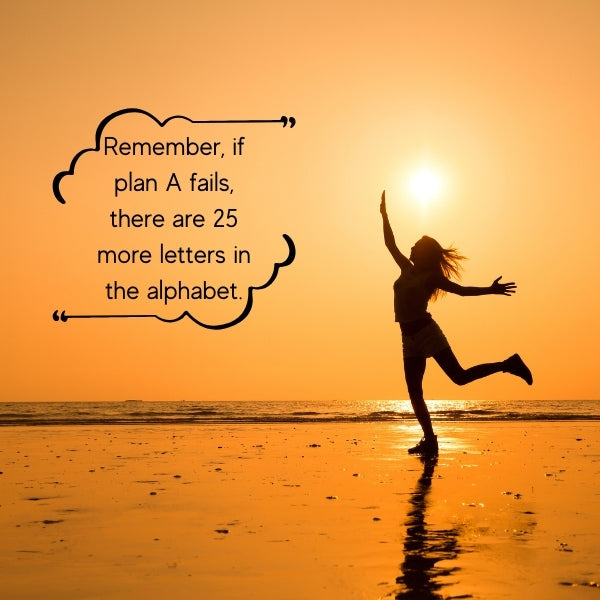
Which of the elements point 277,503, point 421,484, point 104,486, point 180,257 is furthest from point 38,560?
point 180,257

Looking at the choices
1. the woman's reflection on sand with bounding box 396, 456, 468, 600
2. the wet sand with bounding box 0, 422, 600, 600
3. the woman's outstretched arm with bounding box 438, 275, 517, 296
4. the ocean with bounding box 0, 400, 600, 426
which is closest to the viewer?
the woman's reflection on sand with bounding box 396, 456, 468, 600

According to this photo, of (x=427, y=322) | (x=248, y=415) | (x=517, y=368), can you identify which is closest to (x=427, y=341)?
(x=427, y=322)

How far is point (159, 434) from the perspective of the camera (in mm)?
18062

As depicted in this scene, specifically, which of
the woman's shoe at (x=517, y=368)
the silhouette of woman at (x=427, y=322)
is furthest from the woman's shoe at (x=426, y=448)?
the woman's shoe at (x=517, y=368)

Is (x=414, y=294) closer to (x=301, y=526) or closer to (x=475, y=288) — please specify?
(x=475, y=288)

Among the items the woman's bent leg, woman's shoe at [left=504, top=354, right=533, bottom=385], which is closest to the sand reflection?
the woman's bent leg

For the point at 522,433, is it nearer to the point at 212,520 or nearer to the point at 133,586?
the point at 212,520

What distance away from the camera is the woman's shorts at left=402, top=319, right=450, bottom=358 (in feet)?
36.9

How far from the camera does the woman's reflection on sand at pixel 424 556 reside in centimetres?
423

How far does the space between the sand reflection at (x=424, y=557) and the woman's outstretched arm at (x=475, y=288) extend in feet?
15.5

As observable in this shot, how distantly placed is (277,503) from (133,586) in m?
2.99

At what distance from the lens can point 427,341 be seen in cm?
1124

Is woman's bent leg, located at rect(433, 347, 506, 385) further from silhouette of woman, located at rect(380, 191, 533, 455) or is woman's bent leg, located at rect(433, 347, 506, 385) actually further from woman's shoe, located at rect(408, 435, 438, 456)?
woman's shoe, located at rect(408, 435, 438, 456)

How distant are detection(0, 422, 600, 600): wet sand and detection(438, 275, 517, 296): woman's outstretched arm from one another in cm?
204
